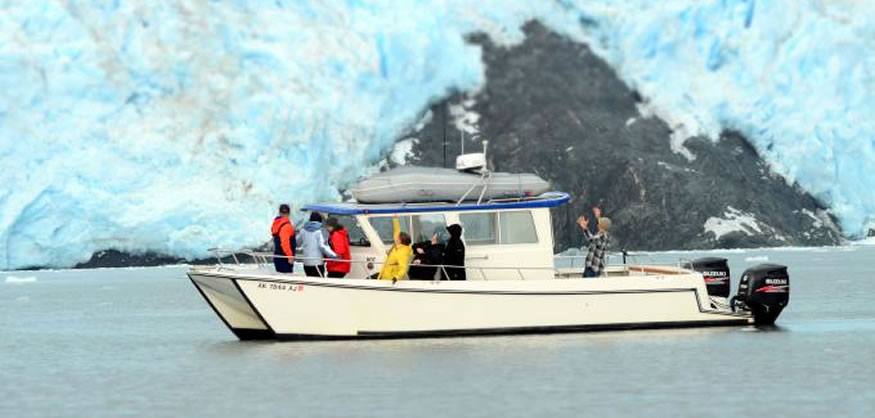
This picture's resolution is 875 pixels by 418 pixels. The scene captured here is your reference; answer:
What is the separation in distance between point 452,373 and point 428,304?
2675 mm

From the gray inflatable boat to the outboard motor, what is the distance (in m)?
3.46

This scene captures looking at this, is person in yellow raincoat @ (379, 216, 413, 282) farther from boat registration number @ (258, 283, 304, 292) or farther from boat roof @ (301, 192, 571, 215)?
boat registration number @ (258, 283, 304, 292)

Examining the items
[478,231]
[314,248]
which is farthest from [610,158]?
[314,248]

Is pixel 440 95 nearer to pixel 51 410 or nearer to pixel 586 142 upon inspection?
pixel 586 142

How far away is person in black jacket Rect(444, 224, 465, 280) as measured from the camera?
1895 centimetres

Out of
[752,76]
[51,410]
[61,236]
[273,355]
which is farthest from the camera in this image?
[752,76]

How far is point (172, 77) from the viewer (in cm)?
4309

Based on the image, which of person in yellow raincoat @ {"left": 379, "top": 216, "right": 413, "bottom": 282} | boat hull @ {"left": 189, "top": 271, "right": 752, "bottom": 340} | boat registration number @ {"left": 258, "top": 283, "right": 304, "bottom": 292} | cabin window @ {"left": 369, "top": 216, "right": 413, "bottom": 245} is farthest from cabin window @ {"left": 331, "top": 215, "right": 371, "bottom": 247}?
boat registration number @ {"left": 258, "top": 283, "right": 304, "bottom": 292}

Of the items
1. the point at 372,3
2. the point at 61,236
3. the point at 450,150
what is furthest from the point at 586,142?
the point at 61,236

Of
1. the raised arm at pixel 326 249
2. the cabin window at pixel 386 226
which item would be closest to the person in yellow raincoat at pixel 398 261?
the cabin window at pixel 386 226

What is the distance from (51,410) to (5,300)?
843 inches

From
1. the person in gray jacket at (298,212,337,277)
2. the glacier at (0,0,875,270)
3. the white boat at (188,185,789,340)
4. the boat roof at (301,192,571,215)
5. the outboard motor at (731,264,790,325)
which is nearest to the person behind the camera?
the white boat at (188,185,789,340)

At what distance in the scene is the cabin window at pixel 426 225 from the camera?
19.6m

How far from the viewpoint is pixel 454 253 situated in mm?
18984
